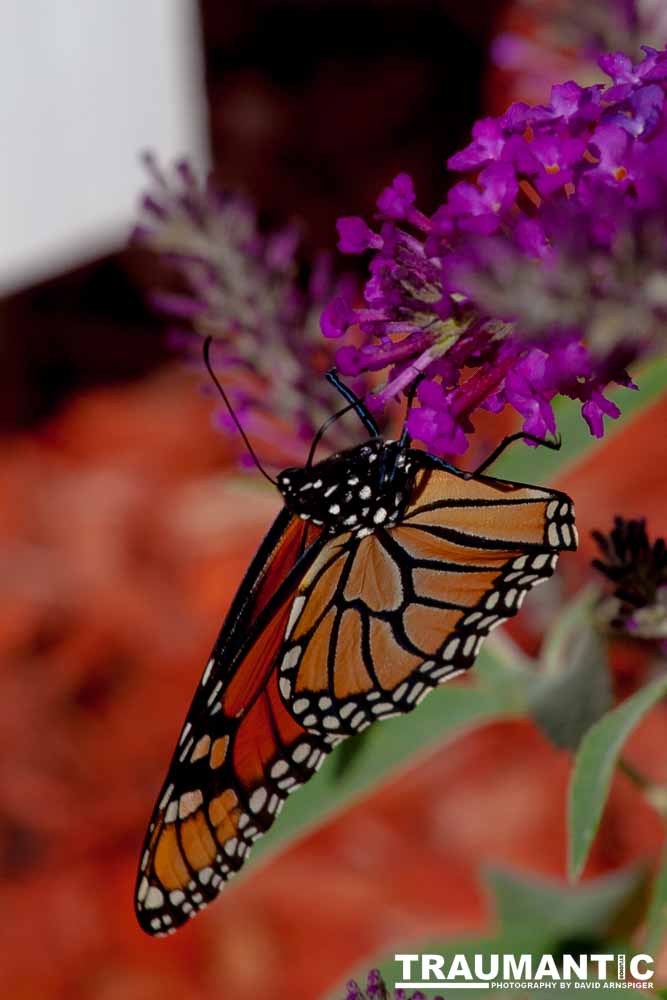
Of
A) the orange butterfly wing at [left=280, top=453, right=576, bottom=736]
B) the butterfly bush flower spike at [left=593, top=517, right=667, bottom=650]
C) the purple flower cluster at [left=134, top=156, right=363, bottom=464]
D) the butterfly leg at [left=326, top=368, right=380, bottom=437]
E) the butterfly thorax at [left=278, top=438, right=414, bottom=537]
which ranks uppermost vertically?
the purple flower cluster at [left=134, top=156, right=363, bottom=464]

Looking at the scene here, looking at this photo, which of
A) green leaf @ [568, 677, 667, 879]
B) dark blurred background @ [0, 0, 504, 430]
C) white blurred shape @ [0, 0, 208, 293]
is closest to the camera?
green leaf @ [568, 677, 667, 879]

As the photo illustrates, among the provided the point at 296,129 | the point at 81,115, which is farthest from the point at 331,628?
the point at 296,129

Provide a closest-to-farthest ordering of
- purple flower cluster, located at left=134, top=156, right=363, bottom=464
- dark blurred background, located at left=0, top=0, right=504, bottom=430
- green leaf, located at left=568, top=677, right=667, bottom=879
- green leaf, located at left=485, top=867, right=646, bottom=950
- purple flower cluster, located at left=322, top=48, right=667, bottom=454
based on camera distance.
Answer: purple flower cluster, located at left=322, top=48, right=667, bottom=454 → green leaf, located at left=568, top=677, right=667, bottom=879 → purple flower cluster, located at left=134, top=156, right=363, bottom=464 → green leaf, located at left=485, top=867, right=646, bottom=950 → dark blurred background, located at left=0, top=0, right=504, bottom=430

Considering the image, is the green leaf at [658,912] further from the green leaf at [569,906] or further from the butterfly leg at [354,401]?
the butterfly leg at [354,401]

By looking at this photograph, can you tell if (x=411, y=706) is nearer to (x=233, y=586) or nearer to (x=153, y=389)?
(x=233, y=586)

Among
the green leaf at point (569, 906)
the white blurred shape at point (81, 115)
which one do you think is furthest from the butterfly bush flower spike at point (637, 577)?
A: the white blurred shape at point (81, 115)

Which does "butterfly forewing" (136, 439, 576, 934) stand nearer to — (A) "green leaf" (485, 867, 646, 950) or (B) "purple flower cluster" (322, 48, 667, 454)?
(B) "purple flower cluster" (322, 48, 667, 454)

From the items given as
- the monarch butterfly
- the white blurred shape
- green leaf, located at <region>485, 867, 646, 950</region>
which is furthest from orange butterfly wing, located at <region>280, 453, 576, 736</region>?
the white blurred shape
